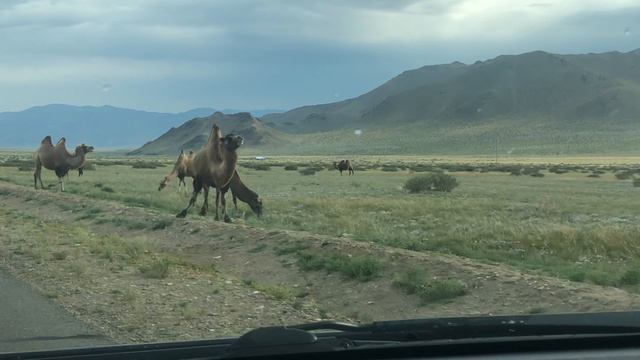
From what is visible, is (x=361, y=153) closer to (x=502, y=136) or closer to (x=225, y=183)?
(x=502, y=136)

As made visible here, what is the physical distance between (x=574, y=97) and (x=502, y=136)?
113 feet

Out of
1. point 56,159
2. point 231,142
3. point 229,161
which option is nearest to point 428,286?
point 231,142

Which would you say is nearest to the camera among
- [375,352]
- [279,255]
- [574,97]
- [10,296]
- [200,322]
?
[375,352]

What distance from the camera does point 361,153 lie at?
167625 millimetres

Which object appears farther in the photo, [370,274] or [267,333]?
[370,274]

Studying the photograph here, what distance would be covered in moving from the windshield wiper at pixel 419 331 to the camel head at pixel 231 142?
1759 cm

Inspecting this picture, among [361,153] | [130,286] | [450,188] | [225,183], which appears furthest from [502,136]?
[130,286]

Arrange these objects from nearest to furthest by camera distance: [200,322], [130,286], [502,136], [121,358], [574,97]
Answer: [121,358] < [200,322] < [130,286] < [502,136] < [574,97]

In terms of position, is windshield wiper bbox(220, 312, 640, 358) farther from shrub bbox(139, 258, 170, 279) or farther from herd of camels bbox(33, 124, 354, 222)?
herd of camels bbox(33, 124, 354, 222)

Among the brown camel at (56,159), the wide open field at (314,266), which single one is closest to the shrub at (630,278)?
the wide open field at (314,266)

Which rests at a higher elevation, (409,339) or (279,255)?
(409,339)

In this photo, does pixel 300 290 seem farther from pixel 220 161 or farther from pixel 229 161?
pixel 220 161

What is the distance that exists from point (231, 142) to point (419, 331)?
59.7ft

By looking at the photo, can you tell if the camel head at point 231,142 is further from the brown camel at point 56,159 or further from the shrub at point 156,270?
the brown camel at point 56,159
